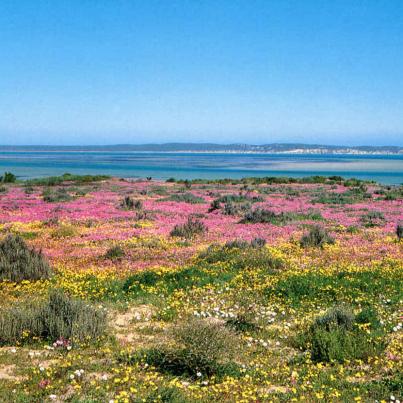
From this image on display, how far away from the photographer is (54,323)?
9.30 m

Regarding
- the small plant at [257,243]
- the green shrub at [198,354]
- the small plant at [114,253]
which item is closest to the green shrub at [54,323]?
the green shrub at [198,354]

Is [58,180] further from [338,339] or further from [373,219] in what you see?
[338,339]

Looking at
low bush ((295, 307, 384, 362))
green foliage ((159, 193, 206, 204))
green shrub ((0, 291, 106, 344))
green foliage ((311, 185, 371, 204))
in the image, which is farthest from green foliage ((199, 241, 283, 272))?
green foliage ((311, 185, 371, 204))

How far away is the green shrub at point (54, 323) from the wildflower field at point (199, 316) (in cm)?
3

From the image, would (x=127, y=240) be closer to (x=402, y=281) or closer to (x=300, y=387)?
(x=402, y=281)

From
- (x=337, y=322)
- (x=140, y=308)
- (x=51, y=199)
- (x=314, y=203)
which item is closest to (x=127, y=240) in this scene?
(x=140, y=308)

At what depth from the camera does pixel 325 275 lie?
14.0 m

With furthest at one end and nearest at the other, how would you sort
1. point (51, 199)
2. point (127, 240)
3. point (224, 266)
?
point (51, 199), point (127, 240), point (224, 266)

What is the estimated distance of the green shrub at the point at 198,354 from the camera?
780 cm

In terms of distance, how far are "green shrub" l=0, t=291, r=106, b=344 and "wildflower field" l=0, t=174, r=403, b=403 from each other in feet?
0.09

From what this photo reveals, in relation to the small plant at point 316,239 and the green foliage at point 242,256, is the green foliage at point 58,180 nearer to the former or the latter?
the green foliage at point 242,256

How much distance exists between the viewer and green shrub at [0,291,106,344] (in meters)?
9.15

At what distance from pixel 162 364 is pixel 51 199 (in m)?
30.8

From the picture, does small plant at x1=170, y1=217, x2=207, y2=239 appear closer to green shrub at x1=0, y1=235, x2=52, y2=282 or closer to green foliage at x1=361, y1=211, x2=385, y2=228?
green shrub at x1=0, y1=235, x2=52, y2=282
